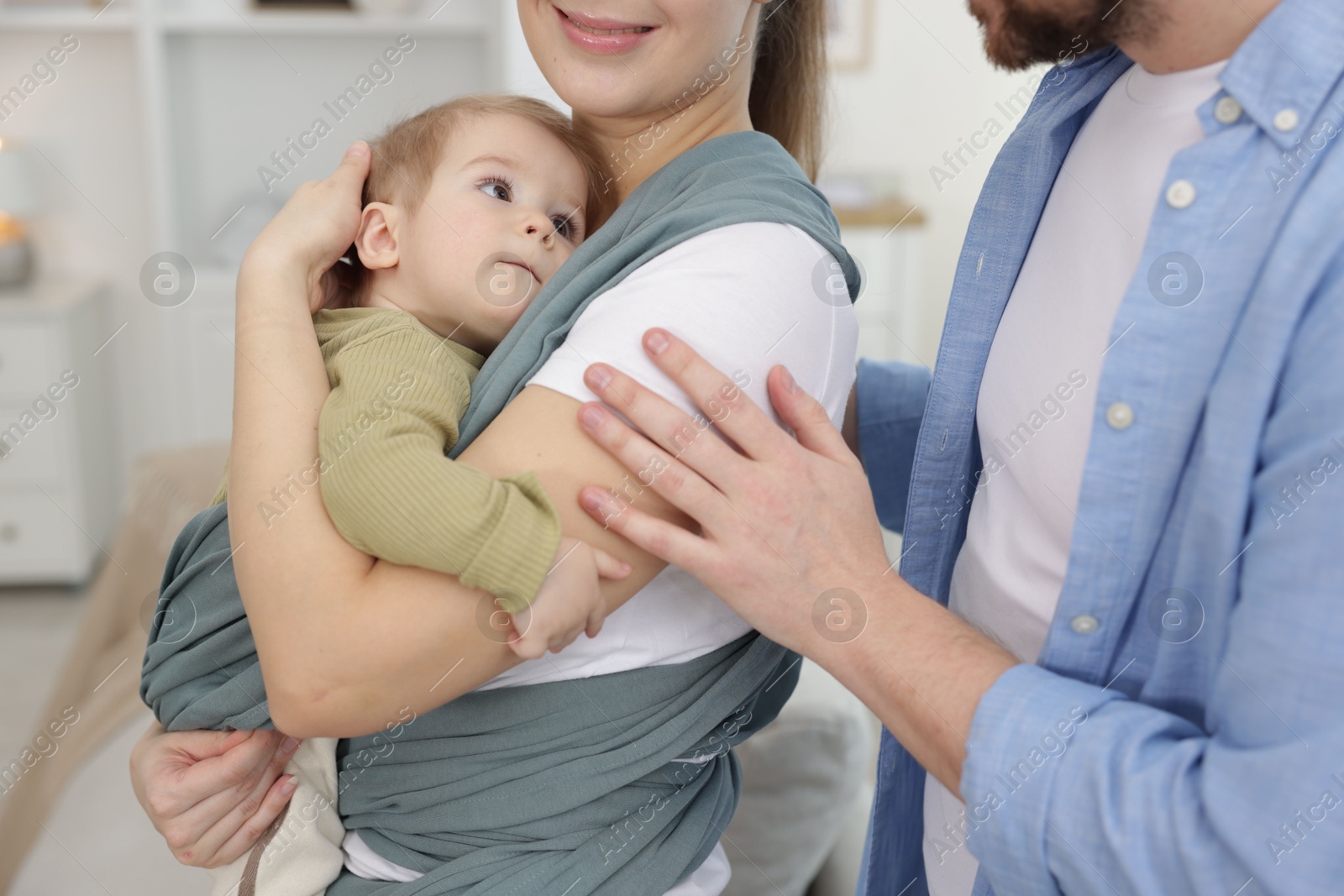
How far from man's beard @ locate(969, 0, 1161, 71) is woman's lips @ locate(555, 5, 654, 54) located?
0.31 meters

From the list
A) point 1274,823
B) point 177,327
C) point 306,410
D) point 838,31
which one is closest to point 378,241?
point 306,410

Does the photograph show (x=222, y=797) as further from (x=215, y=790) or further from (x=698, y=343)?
(x=698, y=343)

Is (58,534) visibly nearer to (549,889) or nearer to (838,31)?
(549,889)

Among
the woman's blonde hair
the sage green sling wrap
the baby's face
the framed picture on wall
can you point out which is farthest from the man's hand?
the framed picture on wall

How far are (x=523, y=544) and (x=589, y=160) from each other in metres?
0.56

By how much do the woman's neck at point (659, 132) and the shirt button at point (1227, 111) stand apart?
441 millimetres

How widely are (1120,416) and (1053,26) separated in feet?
1.10

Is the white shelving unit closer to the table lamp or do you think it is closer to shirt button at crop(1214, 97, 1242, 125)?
the table lamp

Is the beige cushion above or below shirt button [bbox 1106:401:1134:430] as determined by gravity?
below

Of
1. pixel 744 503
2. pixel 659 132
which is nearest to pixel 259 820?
pixel 744 503

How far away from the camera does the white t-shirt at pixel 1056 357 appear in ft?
2.89

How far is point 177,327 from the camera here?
357cm

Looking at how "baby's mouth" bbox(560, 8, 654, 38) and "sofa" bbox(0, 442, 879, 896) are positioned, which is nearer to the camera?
"baby's mouth" bbox(560, 8, 654, 38)

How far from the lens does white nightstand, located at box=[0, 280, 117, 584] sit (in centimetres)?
353
